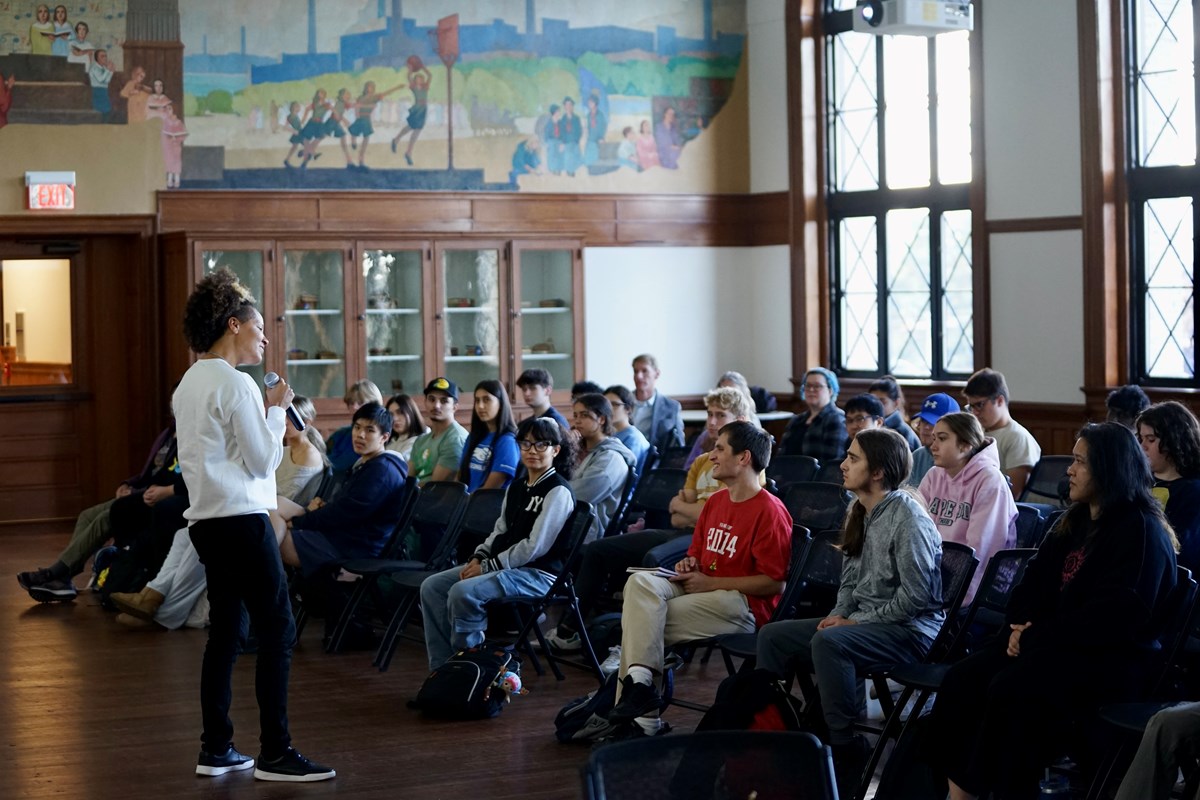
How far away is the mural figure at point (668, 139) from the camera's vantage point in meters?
13.1

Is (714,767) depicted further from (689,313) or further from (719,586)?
(689,313)

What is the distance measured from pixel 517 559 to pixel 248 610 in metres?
1.64

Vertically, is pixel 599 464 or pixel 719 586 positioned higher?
pixel 599 464

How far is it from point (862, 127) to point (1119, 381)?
3248 mm

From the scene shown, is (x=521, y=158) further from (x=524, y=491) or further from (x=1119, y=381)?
(x=524, y=491)

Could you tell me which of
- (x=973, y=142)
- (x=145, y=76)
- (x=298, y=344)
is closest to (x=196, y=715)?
(x=298, y=344)

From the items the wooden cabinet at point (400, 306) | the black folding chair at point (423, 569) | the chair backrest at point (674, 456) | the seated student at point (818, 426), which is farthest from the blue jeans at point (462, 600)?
the wooden cabinet at point (400, 306)

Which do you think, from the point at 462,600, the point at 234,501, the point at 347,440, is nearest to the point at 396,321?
the point at 347,440

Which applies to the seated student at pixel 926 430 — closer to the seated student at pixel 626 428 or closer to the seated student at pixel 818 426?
the seated student at pixel 818 426

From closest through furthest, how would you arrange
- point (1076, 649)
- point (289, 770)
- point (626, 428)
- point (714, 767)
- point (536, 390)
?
point (714, 767)
point (1076, 649)
point (289, 770)
point (626, 428)
point (536, 390)

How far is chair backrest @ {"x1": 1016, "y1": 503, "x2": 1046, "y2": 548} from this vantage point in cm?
565

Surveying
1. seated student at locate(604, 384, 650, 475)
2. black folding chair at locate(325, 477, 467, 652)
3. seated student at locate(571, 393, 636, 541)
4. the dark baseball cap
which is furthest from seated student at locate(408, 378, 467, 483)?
seated student at locate(571, 393, 636, 541)

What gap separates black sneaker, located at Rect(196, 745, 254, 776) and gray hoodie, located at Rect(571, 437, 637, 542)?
2.38 m

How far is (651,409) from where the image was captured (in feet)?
33.5
